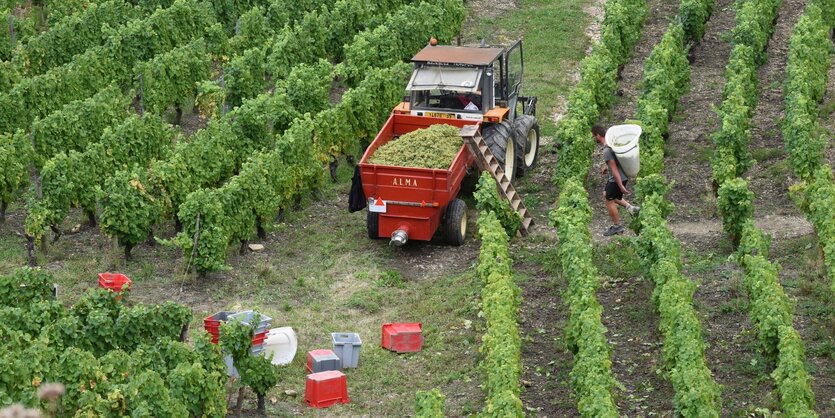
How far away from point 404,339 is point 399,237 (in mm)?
2655

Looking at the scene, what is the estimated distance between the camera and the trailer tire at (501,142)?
20.0 m

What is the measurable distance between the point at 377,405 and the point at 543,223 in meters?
6.15

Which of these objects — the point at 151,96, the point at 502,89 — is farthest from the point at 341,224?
the point at 151,96

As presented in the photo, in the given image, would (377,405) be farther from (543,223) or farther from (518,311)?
(543,223)

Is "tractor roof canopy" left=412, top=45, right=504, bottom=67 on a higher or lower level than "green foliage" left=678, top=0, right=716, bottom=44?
higher

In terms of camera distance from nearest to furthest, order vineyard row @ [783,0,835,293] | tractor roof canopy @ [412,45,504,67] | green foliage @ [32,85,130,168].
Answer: vineyard row @ [783,0,835,293], tractor roof canopy @ [412,45,504,67], green foliage @ [32,85,130,168]

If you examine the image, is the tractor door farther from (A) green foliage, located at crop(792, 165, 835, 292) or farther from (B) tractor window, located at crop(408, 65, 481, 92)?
(A) green foliage, located at crop(792, 165, 835, 292)

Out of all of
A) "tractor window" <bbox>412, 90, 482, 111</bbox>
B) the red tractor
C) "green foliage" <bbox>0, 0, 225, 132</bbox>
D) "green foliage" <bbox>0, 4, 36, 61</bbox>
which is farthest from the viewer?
"green foliage" <bbox>0, 4, 36, 61</bbox>

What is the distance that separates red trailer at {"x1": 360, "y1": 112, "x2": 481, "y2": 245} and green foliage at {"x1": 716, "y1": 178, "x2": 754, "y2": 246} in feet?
10.9

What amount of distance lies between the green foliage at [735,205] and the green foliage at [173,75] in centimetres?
960

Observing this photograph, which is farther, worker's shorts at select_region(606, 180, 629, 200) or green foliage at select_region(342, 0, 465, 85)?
green foliage at select_region(342, 0, 465, 85)

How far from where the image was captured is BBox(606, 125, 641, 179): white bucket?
747 inches

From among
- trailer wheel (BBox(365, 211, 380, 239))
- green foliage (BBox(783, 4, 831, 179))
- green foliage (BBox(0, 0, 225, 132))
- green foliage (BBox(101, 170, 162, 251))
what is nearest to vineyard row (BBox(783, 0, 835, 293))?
green foliage (BBox(783, 4, 831, 179))

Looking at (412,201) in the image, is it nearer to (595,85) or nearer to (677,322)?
(677,322)
